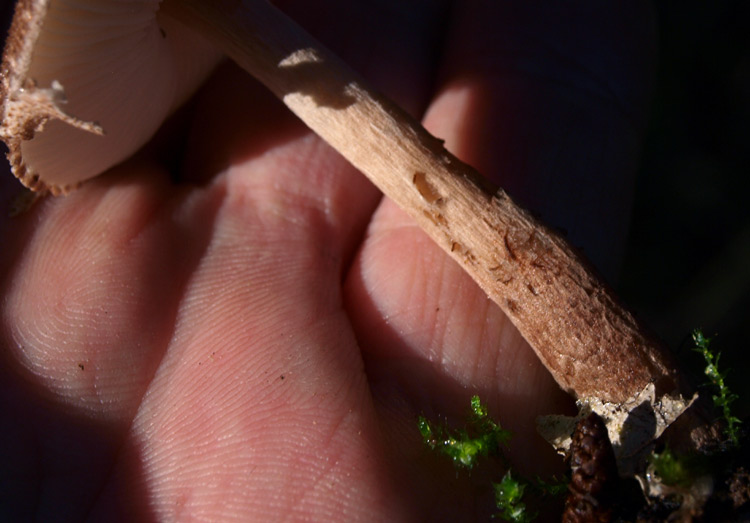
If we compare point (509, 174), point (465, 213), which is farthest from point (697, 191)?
point (465, 213)

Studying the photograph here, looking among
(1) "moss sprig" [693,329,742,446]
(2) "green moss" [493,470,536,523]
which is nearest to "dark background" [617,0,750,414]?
(1) "moss sprig" [693,329,742,446]

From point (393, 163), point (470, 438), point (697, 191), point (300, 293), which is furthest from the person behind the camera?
point (697, 191)

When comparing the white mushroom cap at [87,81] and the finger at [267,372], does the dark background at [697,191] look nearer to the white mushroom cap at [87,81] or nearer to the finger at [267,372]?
the finger at [267,372]

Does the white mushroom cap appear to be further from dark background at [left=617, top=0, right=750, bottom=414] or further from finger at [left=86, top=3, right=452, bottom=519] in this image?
dark background at [left=617, top=0, right=750, bottom=414]

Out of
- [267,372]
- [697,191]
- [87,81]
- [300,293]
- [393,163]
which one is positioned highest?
[697,191]

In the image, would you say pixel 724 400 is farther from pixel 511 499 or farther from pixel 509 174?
pixel 509 174

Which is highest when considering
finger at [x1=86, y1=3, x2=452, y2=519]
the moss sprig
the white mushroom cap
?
the moss sprig

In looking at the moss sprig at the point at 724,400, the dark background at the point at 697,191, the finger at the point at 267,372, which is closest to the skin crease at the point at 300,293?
the finger at the point at 267,372

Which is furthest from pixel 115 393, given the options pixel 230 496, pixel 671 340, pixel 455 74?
pixel 671 340

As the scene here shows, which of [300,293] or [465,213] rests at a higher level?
[465,213]

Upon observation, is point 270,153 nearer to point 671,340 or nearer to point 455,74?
point 455,74
